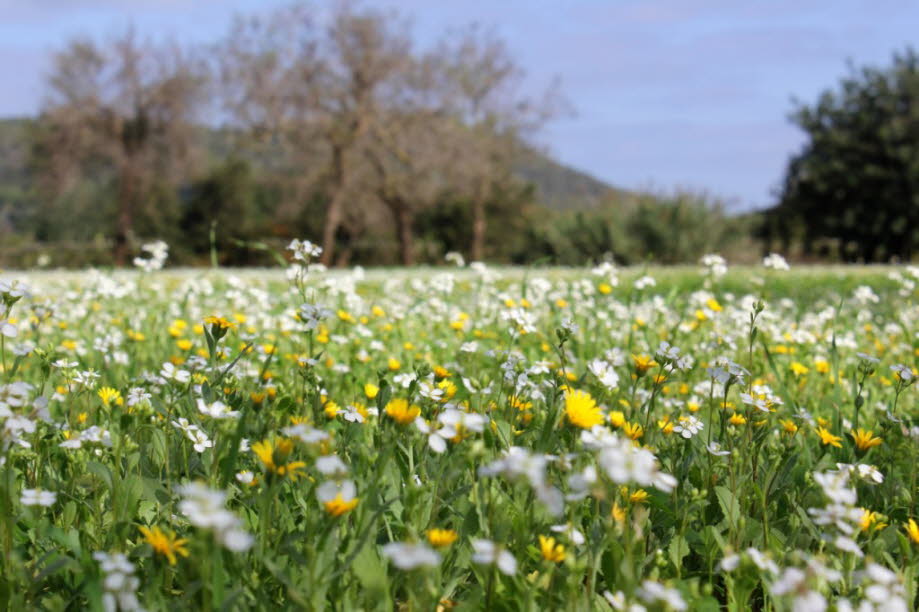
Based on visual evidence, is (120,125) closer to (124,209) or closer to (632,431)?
(124,209)

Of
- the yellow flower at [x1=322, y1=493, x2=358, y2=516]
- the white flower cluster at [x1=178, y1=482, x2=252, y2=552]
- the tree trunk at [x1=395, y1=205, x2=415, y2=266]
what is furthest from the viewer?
the tree trunk at [x1=395, y1=205, x2=415, y2=266]

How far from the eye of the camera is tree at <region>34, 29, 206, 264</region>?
28.3 metres

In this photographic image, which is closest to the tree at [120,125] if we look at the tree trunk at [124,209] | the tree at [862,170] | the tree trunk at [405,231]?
the tree trunk at [124,209]

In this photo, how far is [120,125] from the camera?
1144 inches

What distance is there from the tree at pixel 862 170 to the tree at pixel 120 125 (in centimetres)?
2620

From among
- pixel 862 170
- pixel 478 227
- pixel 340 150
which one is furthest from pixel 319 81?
pixel 862 170

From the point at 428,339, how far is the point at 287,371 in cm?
150

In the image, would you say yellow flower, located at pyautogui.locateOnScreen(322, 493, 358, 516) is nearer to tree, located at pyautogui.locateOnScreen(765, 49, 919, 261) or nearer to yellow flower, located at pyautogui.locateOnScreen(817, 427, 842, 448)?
yellow flower, located at pyautogui.locateOnScreen(817, 427, 842, 448)

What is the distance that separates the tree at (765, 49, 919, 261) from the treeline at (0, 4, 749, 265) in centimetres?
953

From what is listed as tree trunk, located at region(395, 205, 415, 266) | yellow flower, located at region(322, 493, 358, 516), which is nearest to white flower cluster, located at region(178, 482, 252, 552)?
yellow flower, located at region(322, 493, 358, 516)

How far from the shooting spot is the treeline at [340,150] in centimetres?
2386

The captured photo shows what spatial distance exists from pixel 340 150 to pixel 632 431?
2521 centimetres

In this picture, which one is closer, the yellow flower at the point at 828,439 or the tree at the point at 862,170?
the yellow flower at the point at 828,439

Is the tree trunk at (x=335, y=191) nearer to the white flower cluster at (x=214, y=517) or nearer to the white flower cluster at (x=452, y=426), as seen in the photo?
the white flower cluster at (x=452, y=426)
